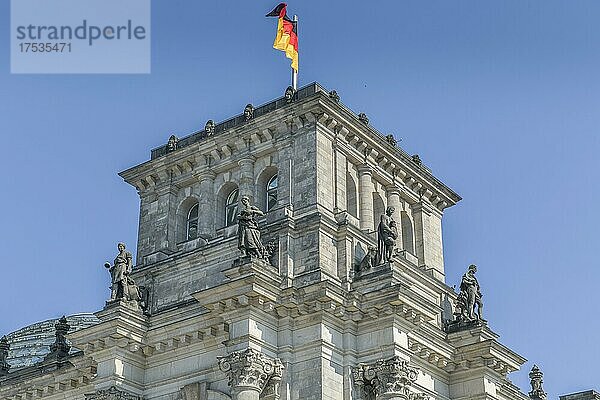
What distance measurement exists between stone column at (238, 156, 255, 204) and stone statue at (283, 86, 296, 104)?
266 cm

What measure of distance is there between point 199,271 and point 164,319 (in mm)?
3021

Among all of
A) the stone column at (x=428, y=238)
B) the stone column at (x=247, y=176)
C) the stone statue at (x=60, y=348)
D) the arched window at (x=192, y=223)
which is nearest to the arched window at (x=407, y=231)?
the stone column at (x=428, y=238)

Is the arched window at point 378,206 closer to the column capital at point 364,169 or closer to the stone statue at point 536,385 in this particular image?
the column capital at point 364,169

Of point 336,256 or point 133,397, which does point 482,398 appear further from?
point 133,397

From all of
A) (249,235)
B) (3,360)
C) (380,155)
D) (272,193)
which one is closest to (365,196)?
(380,155)

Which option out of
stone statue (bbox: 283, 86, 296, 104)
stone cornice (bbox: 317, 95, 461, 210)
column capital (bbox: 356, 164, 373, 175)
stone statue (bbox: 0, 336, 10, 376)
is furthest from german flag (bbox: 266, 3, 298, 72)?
stone statue (bbox: 0, 336, 10, 376)

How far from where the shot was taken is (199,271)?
38.6 meters

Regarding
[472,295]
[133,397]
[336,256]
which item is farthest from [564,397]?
[133,397]

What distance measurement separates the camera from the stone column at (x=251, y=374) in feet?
105

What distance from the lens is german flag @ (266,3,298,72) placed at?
4156 cm

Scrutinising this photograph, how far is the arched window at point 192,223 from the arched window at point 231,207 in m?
1.49

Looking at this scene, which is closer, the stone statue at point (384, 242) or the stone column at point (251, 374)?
the stone column at point (251, 374)

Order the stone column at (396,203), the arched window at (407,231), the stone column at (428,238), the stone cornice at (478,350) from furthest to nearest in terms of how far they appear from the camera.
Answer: the stone column at (428,238) → the arched window at (407,231) → the stone column at (396,203) → the stone cornice at (478,350)

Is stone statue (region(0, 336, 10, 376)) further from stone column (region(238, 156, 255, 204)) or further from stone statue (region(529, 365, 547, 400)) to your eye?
stone statue (region(529, 365, 547, 400))
